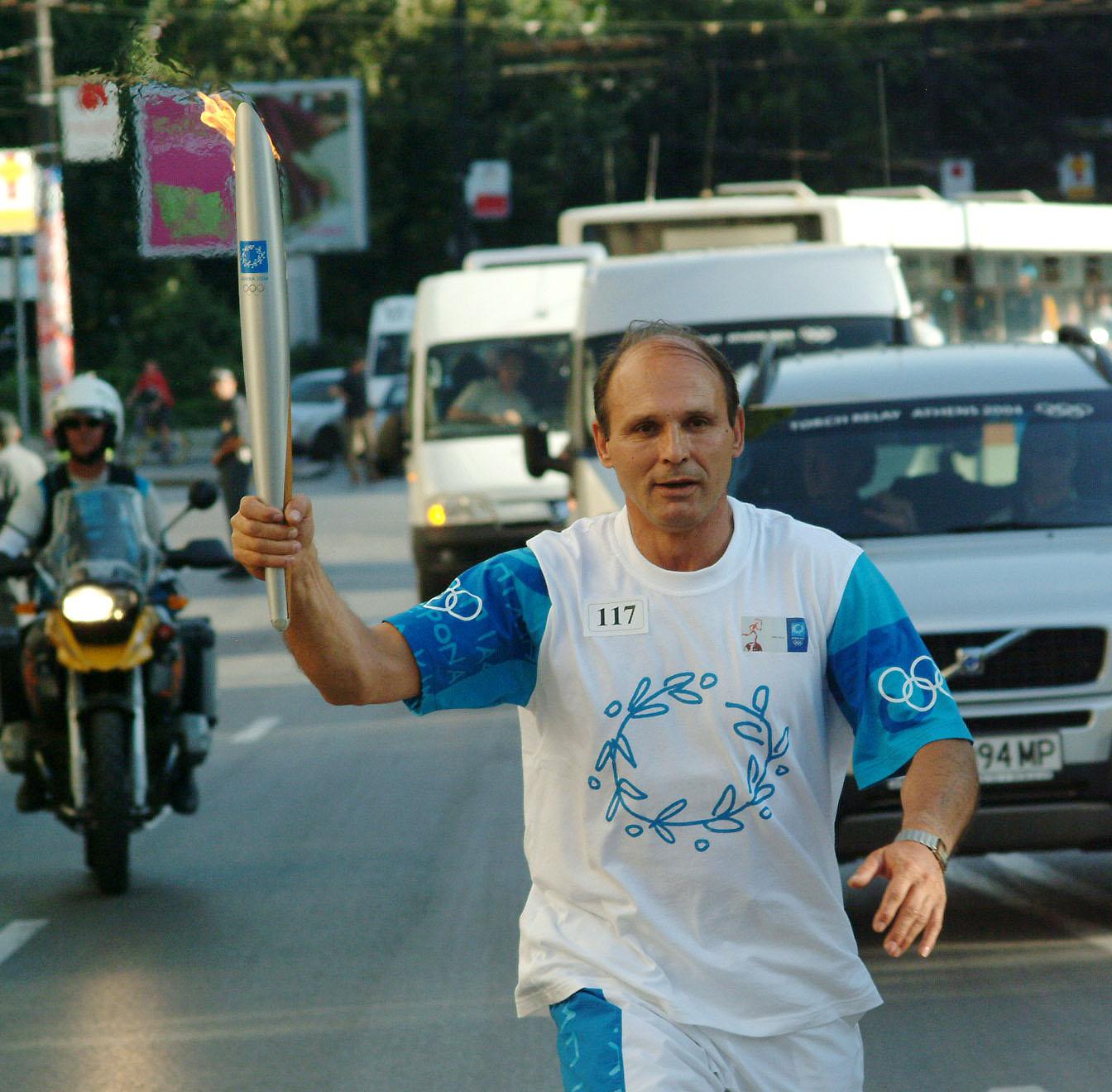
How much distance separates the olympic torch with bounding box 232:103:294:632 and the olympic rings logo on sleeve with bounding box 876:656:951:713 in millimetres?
989

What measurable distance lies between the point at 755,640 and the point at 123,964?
441 centimetres

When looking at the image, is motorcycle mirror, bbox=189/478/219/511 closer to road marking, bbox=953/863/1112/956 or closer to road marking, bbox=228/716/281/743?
road marking, bbox=953/863/1112/956

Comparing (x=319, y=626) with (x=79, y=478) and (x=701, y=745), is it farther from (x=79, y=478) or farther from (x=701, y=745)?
(x=79, y=478)

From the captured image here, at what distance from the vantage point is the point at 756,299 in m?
15.6

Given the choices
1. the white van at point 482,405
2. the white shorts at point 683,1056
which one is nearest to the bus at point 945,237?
the white van at point 482,405

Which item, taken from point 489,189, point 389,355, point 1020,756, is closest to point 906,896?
point 1020,756

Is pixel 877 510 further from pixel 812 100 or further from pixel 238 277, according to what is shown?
pixel 812 100

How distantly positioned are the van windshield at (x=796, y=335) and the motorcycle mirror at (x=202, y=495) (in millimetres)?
6083

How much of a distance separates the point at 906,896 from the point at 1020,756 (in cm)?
405

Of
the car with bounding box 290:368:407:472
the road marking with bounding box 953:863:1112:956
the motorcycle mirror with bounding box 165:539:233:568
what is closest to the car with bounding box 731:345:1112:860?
the road marking with bounding box 953:863:1112:956

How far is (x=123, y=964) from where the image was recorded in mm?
7551

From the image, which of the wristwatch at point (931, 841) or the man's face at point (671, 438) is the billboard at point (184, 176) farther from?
the wristwatch at point (931, 841)

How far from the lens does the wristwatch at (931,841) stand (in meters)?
3.40

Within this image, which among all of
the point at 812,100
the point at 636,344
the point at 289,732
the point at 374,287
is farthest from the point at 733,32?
the point at 636,344
